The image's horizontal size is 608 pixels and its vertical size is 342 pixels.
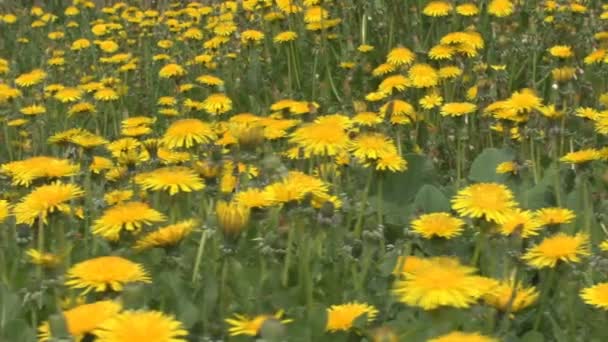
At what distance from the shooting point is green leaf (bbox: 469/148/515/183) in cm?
262

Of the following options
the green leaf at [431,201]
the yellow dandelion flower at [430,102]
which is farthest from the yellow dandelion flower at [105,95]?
the green leaf at [431,201]

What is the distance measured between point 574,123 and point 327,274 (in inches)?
50.6

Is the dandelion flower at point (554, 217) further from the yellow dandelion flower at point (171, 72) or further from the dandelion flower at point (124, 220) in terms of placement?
the yellow dandelion flower at point (171, 72)

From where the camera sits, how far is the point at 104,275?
1.37 m

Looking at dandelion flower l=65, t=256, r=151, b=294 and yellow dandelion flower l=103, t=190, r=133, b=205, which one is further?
yellow dandelion flower l=103, t=190, r=133, b=205

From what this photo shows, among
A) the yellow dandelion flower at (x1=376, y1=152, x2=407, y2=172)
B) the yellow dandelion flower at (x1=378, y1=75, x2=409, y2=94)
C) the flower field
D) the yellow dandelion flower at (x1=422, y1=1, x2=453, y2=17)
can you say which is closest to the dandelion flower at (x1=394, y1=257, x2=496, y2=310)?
the flower field

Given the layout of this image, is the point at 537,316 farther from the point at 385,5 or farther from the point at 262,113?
the point at 385,5

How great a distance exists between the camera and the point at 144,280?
1.47m

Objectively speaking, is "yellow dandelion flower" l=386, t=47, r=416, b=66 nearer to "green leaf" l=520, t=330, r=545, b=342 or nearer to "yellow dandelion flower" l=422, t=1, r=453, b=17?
"yellow dandelion flower" l=422, t=1, r=453, b=17

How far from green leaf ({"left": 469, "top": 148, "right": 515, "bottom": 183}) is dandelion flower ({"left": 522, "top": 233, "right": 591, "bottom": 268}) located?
1038 millimetres

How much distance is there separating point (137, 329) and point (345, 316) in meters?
0.47

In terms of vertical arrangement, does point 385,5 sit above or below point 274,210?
above

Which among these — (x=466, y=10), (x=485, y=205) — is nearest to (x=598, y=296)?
(x=485, y=205)

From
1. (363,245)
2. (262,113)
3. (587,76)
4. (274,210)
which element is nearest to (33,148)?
(262,113)
